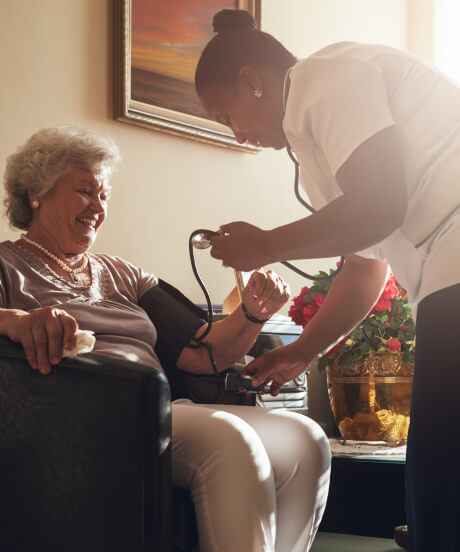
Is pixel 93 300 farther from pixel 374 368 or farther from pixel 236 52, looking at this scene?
pixel 374 368

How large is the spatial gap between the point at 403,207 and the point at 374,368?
135 centimetres

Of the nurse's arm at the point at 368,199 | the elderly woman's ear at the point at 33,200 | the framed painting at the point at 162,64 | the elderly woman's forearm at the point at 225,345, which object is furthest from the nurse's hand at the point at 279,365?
the framed painting at the point at 162,64

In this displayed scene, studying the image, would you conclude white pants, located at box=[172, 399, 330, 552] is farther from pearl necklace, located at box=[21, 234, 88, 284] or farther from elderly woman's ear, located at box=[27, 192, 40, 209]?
elderly woman's ear, located at box=[27, 192, 40, 209]

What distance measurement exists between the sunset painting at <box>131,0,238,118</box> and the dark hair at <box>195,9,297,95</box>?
3.79 feet

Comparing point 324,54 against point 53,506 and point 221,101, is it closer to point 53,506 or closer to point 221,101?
point 221,101

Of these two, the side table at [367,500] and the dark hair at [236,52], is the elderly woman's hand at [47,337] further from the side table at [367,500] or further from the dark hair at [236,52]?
the side table at [367,500]

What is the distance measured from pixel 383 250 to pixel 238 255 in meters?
0.25

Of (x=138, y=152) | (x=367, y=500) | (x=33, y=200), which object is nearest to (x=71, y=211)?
(x=33, y=200)

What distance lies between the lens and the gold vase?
2166 mm

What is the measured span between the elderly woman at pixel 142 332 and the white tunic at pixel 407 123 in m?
0.51

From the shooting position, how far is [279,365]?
5.04 ft

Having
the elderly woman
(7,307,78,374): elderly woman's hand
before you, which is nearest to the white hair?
the elderly woman

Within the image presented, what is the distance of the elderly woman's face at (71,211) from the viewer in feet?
5.55

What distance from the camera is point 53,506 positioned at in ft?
3.75
